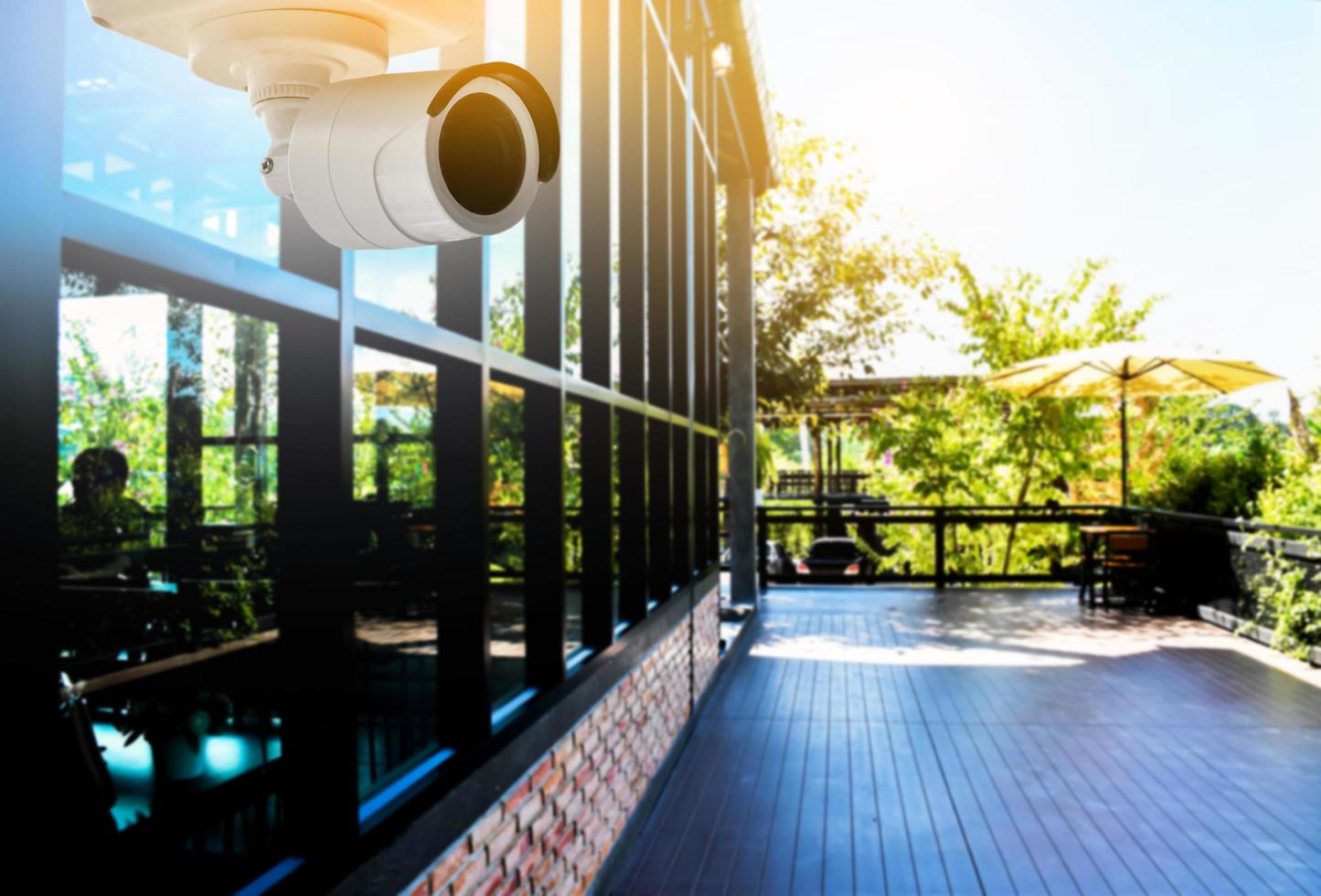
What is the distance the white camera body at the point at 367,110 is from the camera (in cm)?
81

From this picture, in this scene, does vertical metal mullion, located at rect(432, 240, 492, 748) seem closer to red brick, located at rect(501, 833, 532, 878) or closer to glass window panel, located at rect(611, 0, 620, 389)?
red brick, located at rect(501, 833, 532, 878)

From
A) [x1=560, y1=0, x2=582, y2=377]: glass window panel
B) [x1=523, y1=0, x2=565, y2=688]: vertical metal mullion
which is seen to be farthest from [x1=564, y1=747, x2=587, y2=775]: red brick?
[x1=560, y1=0, x2=582, y2=377]: glass window panel

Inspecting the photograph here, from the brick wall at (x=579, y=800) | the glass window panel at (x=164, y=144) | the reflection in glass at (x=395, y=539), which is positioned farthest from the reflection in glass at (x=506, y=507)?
the glass window panel at (x=164, y=144)

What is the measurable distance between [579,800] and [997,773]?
7.00ft

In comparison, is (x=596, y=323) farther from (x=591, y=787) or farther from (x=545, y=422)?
(x=591, y=787)

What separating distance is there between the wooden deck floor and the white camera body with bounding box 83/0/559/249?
284cm

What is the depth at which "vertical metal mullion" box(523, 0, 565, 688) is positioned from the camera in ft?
9.27

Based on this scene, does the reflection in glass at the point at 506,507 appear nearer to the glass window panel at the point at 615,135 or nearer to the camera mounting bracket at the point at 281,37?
the glass window panel at the point at 615,135

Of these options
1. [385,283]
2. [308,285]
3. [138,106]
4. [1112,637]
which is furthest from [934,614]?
[308,285]

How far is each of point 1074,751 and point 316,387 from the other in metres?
4.15

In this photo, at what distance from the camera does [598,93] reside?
3533 millimetres

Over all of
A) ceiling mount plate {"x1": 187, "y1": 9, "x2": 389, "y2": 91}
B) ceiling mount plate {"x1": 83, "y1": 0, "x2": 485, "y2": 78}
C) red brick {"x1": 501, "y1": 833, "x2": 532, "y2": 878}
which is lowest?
red brick {"x1": 501, "y1": 833, "x2": 532, "y2": 878}

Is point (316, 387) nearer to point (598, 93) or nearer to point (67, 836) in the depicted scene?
point (67, 836)

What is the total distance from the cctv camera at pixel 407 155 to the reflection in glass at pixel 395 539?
3.05 m
